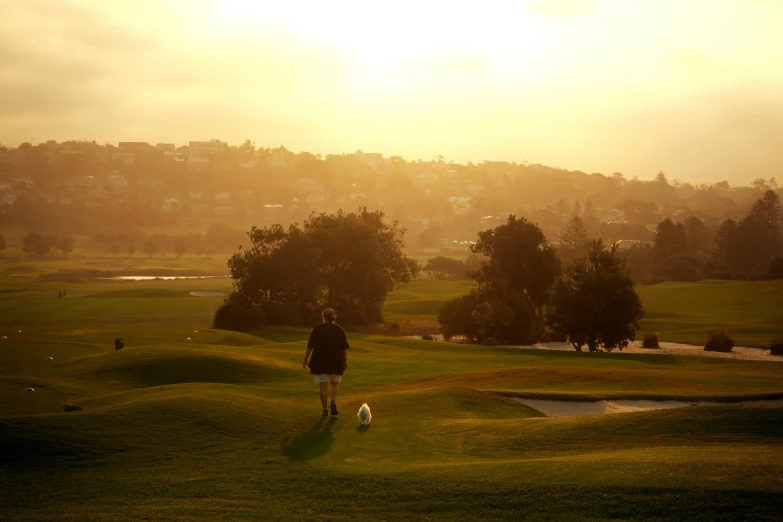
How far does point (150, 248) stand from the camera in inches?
6836

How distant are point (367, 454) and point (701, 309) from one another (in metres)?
71.6

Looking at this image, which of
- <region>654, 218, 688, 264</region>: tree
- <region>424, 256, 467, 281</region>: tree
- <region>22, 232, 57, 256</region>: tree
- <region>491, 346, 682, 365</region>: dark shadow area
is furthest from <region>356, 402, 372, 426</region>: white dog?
<region>22, 232, 57, 256</region>: tree

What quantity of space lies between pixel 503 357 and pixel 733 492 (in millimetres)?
31450

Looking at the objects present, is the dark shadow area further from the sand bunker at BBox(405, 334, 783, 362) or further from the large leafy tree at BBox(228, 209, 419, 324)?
the large leafy tree at BBox(228, 209, 419, 324)

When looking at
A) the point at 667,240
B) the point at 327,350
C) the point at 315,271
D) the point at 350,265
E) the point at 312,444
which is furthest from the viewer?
the point at 667,240

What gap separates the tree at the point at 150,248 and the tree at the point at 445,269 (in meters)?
61.1

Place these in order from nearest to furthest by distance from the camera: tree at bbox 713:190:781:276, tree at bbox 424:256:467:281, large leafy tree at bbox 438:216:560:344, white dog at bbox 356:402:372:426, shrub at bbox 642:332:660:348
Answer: white dog at bbox 356:402:372:426 → shrub at bbox 642:332:660:348 → large leafy tree at bbox 438:216:560:344 → tree at bbox 713:190:781:276 → tree at bbox 424:256:467:281

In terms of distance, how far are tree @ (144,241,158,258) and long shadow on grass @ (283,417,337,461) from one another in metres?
161

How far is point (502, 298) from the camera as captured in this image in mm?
63438

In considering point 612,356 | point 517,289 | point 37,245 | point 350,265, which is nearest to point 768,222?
point 350,265

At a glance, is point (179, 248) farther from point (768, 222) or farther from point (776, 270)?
point (776, 270)

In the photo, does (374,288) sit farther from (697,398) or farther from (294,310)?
(697,398)

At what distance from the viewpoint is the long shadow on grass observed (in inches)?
594

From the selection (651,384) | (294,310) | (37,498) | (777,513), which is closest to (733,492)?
(777,513)
